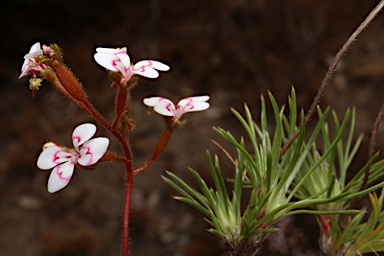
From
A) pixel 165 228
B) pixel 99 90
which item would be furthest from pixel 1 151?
pixel 165 228

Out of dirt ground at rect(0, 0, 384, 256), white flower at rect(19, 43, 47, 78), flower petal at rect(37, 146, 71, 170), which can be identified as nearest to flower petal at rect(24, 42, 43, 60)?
white flower at rect(19, 43, 47, 78)

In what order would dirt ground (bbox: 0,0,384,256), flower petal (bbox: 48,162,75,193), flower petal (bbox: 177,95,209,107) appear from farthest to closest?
dirt ground (bbox: 0,0,384,256) → flower petal (bbox: 177,95,209,107) → flower petal (bbox: 48,162,75,193)

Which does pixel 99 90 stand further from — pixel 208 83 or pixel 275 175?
pixel 275 175

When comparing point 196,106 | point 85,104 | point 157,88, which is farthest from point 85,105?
point 157,88

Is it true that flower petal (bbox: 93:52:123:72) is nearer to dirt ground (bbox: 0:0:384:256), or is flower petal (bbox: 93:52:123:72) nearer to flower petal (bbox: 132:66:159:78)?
flower petal (bbox: 132:66:159:78)

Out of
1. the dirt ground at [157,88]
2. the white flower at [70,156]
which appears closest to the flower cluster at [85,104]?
the white flower at [70,156]

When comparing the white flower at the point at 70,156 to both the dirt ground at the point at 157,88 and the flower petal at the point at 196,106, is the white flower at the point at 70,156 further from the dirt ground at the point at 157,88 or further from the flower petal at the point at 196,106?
the dirt ground at the point at 157,88

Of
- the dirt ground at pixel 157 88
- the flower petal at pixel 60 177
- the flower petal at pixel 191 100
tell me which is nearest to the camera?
the flower petal at pixel 60 177
